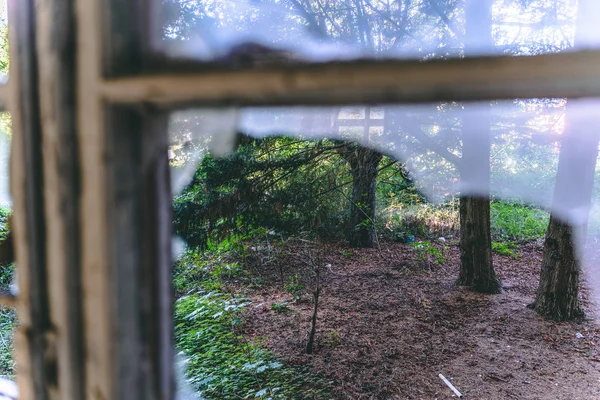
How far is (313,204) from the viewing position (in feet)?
10.4

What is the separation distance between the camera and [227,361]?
2.62 metres

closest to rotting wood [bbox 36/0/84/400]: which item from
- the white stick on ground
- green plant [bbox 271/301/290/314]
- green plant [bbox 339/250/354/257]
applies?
the white stick on ground

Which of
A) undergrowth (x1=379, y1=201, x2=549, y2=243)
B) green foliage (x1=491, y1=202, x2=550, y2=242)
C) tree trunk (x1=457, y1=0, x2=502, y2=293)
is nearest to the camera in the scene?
tree trunk (x1=457, y1=0, x2=502, y2=293)

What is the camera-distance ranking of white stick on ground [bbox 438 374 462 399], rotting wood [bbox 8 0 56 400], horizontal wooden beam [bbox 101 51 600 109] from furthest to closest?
white stick on ground [bbox 438 374 462 399], rotting wood [bbox 8 0 56 400], horizontal wooden beam [bbox 101 51 600 109]

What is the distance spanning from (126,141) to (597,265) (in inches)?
219

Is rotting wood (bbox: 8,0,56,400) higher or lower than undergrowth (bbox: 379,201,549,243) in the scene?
higher

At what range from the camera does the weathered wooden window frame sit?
0.80 feet

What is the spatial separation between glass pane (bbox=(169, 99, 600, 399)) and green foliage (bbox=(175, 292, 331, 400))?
1 centimetres

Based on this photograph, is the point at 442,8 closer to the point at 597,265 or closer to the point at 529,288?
the point at 529,288

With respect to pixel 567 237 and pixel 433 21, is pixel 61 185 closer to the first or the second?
pixel 433 21

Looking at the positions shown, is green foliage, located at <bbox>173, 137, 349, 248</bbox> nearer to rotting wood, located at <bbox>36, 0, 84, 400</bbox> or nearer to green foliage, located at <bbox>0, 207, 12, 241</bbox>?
green foliage, located at <bbox>0, 207, 12, 241</bbox>

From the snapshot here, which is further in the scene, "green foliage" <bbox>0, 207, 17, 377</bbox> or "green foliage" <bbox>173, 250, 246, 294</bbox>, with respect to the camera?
"green foliage" <bbox>173, 250, 246, 294</bbox>

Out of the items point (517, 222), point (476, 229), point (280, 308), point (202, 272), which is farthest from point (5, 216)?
point (517, 222)

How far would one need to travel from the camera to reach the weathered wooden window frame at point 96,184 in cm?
24
